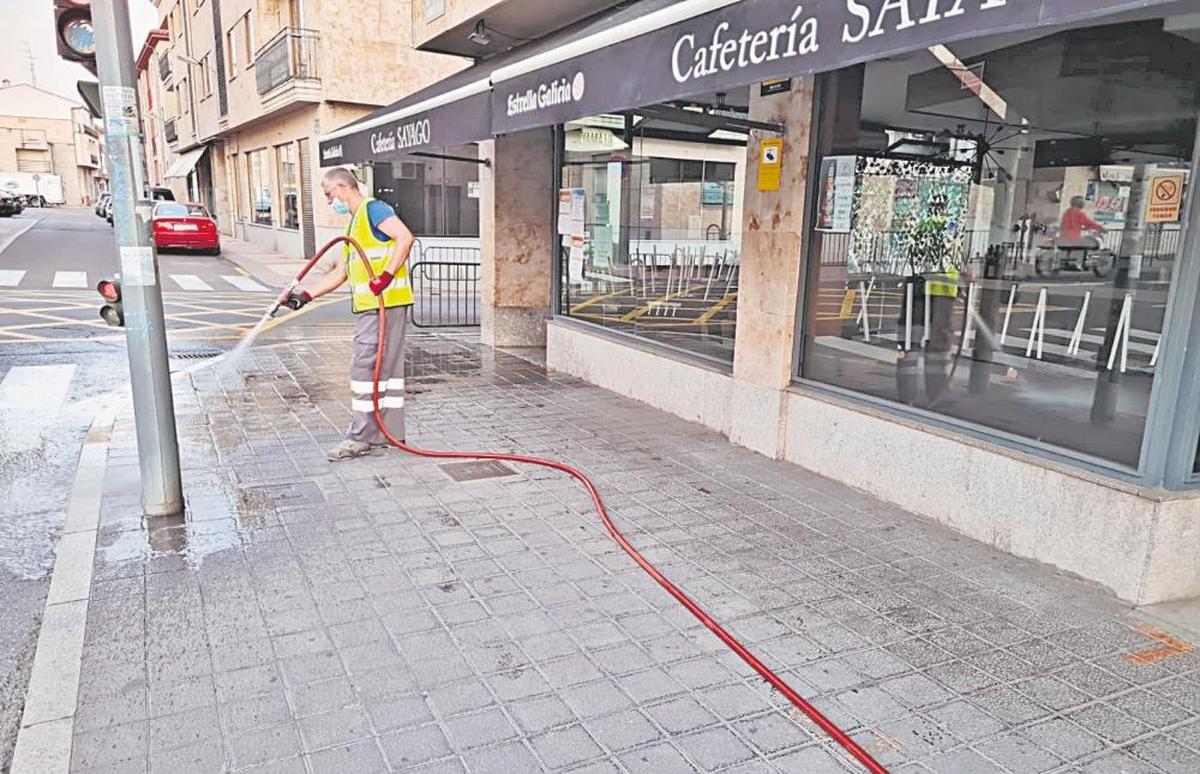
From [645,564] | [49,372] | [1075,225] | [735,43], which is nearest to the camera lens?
[735,43]

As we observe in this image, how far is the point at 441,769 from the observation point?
2.56 meters

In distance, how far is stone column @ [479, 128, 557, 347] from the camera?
9.64 meters

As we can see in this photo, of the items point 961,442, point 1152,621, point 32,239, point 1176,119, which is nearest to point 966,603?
point 1152,621

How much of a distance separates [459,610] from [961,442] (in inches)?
112

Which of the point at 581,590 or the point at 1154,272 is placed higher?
the point at 1154,272

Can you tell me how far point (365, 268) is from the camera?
5.46m

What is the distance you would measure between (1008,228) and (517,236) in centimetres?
585

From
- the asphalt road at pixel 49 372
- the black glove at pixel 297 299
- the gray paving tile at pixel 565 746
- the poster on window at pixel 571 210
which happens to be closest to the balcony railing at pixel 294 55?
the asphalt road at pixel 49 372

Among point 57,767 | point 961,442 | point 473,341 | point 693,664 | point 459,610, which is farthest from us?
point 473,341

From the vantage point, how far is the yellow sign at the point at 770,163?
5.60m

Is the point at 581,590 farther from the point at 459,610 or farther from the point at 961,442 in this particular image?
the point at 961,442

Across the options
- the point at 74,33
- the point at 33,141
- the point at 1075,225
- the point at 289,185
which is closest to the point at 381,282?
the point at 74,33

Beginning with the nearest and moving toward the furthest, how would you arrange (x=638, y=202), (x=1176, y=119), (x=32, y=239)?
(x=1176, y=119) < (x=638, y=202) < (x=32, y=239)

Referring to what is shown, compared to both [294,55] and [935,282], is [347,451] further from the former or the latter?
[294,55]
